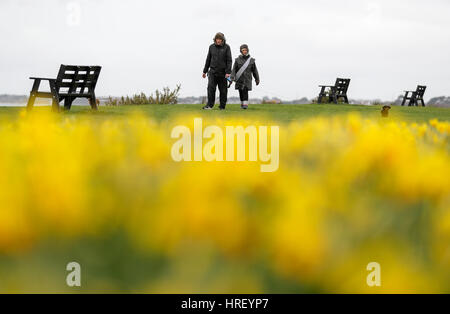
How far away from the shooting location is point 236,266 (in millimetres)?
751

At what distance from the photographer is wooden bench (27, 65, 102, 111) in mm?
12664

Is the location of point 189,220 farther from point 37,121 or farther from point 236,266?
point 37,121

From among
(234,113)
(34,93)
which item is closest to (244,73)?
(234,113)

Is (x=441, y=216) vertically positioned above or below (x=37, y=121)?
below

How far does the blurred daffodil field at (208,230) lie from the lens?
2.38 ft

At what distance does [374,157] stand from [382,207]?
1.64ft

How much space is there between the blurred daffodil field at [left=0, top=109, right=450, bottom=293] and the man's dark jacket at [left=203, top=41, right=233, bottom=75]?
45.7 feet

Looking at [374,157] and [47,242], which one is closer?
[47,242]

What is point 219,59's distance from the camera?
49.0 feet

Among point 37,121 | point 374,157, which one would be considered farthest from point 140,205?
point 37,121

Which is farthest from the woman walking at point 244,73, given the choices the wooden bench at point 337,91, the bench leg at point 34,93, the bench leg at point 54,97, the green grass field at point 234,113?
the wooden bench at point 337,91

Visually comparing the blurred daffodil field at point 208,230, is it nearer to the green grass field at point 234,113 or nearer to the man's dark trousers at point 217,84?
the green grass field at point 234,113

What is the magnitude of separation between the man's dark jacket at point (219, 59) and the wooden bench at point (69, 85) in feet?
10.1
